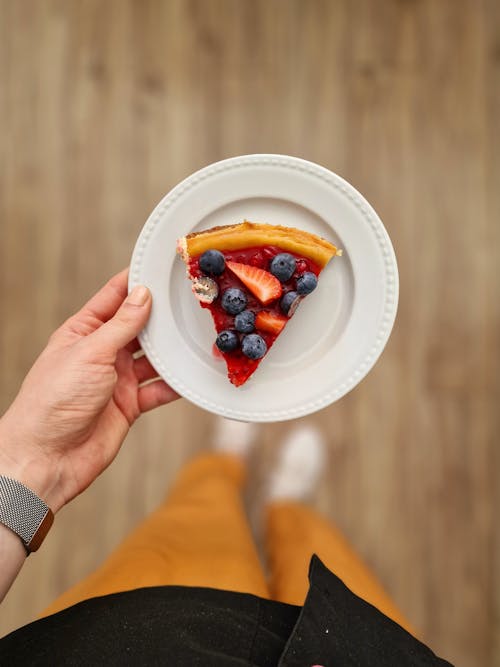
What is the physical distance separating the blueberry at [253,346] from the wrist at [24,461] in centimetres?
53

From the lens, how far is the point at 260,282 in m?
1.31

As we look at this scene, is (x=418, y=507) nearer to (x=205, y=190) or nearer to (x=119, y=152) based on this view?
(x=205, y=190)

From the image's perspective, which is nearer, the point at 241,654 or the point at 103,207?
the point at 241,654

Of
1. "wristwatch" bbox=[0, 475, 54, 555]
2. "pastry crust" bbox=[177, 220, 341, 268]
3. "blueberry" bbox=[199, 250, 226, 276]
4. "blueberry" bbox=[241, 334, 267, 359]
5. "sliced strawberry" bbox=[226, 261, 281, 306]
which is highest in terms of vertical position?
"pastry crust" bbox=[177, 220, 341, 268]

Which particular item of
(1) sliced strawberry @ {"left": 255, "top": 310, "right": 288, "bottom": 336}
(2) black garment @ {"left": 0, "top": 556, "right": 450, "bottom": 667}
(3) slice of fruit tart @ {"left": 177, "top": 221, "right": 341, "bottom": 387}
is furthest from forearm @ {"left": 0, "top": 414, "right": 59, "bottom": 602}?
(1) sliced strawberry @ {"left": 255, "top": 310, "right": 288, "bottom": 336}

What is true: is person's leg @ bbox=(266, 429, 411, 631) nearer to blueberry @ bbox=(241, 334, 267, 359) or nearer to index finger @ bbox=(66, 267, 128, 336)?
blueberry @ bbox=(241, 334, 267, 359)

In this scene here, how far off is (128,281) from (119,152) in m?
0.91

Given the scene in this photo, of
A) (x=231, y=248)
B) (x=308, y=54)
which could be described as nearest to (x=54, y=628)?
(x=231, y=248)

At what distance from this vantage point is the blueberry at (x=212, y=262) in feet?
4.25

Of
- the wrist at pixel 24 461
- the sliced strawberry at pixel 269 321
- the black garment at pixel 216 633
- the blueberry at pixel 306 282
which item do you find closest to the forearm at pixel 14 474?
the wrist at pixel 24 461

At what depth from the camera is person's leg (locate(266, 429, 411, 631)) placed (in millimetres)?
1548

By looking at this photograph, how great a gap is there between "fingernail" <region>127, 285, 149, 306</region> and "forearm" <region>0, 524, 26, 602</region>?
1.91 feet

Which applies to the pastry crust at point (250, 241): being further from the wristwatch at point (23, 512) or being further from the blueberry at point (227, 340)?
the wristwatch at point (23, 512)

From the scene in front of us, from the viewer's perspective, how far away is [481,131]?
2186mm
